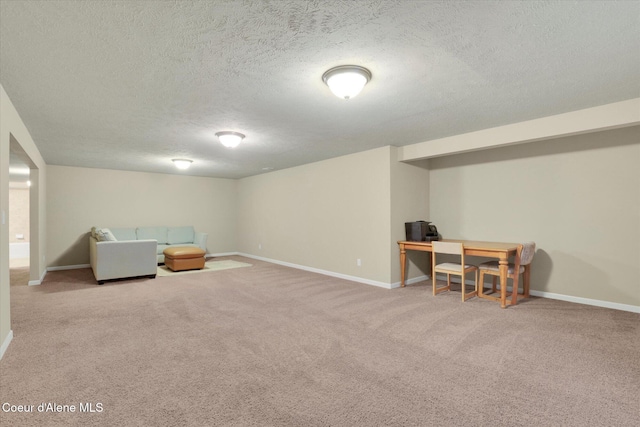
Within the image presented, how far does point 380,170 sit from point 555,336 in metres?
2.98

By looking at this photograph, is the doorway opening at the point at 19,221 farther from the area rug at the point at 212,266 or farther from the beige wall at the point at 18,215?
the area rug at the point at 212,266

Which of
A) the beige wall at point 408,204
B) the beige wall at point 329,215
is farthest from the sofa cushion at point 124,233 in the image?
the beige wall at point 408,204

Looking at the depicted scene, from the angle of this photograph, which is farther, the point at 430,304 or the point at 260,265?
the point at 260,265

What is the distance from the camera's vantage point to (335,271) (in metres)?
5.68

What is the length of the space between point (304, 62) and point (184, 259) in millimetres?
5105

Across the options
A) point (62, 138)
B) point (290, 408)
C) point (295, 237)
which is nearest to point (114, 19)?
point (290, 408)

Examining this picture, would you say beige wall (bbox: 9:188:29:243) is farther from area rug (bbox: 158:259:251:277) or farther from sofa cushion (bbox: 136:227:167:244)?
area rug (bbox: 158:259:251:277)

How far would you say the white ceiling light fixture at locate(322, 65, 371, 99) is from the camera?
2.28m

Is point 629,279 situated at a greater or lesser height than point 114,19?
lesser

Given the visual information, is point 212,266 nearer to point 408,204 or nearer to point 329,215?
point 329,215

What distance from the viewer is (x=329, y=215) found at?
5844 millimetres

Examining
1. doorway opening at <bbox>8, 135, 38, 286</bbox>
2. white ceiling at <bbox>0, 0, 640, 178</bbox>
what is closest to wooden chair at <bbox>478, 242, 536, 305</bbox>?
white ceiling at <bbox>0, 0, 640, 178</bbox>

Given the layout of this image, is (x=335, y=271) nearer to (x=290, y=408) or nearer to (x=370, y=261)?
(x=370, y=261)

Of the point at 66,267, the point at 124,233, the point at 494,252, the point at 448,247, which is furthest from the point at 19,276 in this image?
the point at 494,252
